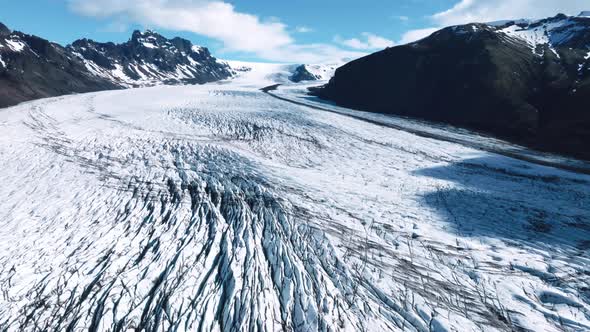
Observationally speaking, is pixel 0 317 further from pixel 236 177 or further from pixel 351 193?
pixel 351 193

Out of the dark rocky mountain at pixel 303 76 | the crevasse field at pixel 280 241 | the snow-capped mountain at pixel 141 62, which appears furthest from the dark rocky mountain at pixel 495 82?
the dark rocky mountain at pixel 303 76

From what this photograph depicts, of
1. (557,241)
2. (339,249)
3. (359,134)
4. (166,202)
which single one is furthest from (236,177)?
(359,134)

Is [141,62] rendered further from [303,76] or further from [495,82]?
[495,82]

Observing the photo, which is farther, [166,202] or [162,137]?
[162,137]

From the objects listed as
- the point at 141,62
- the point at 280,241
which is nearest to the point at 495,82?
the point at 280,241

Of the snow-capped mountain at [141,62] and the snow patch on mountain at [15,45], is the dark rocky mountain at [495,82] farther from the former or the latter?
the snow-capped mountain at [141,62]
